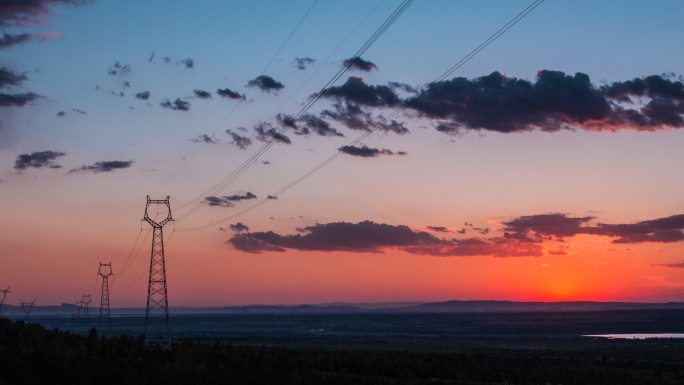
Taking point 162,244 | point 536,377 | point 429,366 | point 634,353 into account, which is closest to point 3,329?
point 162,244

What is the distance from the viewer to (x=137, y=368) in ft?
118

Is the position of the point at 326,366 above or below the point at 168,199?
below

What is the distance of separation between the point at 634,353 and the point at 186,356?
7294 cm

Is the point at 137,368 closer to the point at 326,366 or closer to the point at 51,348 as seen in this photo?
the point at 51,348

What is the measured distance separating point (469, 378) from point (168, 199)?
30.0 meters

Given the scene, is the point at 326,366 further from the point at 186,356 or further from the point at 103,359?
the point at 103,359

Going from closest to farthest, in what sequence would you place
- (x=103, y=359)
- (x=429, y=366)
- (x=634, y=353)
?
(x=103, y=359)
(x=429, y=366)
(x=634, y=353)

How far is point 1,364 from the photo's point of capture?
33.2 m

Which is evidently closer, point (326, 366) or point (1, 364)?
point (1, 364)

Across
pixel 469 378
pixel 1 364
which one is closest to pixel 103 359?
pixel 1 364

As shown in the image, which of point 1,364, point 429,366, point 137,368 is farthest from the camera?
point 429,366

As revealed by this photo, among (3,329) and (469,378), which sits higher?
(3,329)

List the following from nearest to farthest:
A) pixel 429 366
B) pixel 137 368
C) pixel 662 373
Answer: pixel 137 368 < pixel 429 366 < pixel 662 373

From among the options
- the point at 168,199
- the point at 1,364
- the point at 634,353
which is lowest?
the point at 634,353
